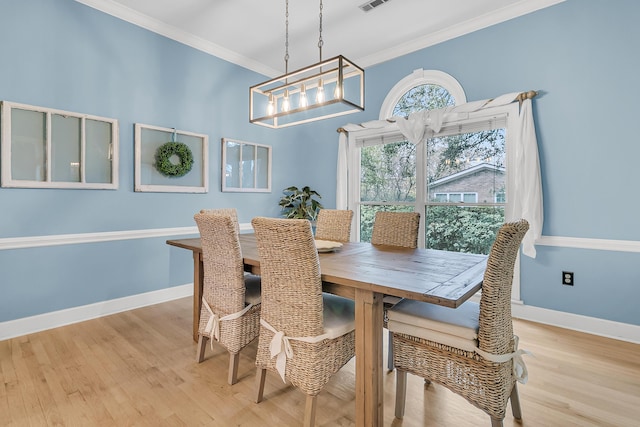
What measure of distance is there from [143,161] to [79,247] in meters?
1.01

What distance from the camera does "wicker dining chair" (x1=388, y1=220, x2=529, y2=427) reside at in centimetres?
133

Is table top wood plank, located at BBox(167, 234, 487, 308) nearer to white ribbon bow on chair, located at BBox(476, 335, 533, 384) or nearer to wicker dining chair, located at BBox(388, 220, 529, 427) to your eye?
wicker dining chair, located at BBox(388, 220, 529, 427)

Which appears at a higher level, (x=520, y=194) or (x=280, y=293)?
(x=520, y=194)

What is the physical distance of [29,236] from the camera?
104 inches

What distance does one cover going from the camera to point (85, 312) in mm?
2934

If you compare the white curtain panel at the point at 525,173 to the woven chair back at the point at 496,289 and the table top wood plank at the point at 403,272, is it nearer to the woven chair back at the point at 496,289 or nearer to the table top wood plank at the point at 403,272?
the table top wood plank at the point at 403,272

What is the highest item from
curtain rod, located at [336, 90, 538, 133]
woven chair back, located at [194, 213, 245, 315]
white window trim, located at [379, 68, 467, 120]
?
white window trim, located at [379, 68, 467, 120]

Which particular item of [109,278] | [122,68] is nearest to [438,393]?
[109,278]

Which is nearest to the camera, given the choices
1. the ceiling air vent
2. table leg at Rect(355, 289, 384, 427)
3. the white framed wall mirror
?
table leg at Rect(355, 289, 384, 427)

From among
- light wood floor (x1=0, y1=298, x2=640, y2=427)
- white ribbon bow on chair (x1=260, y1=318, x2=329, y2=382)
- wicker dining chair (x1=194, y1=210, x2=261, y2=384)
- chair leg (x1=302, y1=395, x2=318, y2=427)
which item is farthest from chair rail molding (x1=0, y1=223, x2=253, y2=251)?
chair leg (x1=302, y1=395, x2=318, y2=427)

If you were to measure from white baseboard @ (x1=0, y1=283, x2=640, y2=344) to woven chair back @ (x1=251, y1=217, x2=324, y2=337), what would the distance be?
229 centimetres

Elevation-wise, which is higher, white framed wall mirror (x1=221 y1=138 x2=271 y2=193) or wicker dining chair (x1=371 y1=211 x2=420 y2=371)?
white framed wall mirror (x1=221 y1=138 x2=271 y2=193)

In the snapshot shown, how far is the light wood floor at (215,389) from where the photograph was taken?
1.63m

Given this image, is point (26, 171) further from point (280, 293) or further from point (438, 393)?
point (438, 393)
